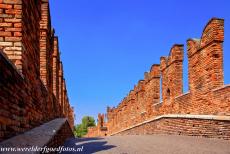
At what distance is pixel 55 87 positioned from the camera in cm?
1642

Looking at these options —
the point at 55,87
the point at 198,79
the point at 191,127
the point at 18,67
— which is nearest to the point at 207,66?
the point at 198,79

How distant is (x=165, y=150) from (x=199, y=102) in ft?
21.1

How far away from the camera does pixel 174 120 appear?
551 inches

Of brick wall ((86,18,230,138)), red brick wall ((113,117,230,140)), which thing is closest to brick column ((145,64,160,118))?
brick wall ((86,18,230,138))

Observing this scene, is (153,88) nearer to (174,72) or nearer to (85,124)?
(174,72)

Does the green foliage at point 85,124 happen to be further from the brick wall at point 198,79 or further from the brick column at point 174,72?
the brick column at point 174,72

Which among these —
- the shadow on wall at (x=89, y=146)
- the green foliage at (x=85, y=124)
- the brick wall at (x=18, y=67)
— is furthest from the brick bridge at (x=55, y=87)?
the green foliage at (x=85, y=124)

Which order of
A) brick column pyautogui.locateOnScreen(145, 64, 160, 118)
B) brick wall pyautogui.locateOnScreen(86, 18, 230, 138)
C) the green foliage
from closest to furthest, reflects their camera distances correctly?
brick wall pyautogui.locateOnScreen(86, 18, 230, 138) < brick column pyautogui.locateOnScreen(145, 64, 160, 118) < the green foliage

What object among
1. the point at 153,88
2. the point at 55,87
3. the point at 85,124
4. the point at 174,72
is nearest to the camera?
the point at 55,87

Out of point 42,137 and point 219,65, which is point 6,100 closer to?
point 42,137

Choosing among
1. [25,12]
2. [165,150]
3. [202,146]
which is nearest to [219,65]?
[202,146]

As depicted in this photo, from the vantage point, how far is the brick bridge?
19.1ft

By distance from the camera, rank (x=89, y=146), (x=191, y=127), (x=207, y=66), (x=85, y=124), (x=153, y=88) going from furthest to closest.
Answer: (x=85, y=124)
(x=153, y=88)
(x=207, y=66)
(x=191, y=127)
(x=89, y=146)

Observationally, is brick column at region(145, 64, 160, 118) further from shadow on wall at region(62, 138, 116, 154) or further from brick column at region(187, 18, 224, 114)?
shadow on wall at region(62, 138, 116, 154)
